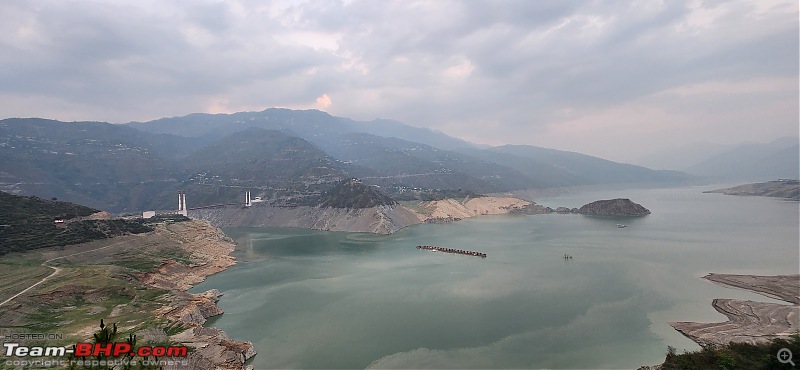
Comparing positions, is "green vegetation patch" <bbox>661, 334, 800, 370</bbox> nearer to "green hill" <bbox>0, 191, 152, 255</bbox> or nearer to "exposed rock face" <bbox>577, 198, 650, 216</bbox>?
"green hill" <bbox>0, 191, 152, 255</bbox>

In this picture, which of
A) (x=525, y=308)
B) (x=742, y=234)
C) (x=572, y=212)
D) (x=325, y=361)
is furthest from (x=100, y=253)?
(x=572, y=212)

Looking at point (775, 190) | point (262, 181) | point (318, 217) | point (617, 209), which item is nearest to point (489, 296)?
point (318, 217)

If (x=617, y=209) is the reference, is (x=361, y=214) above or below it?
above

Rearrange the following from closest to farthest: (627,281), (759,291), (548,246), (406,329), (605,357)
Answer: (605,357), (406,329), (759,291), (627,281), (548,246)

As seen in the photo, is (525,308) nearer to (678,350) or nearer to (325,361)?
(678,350)

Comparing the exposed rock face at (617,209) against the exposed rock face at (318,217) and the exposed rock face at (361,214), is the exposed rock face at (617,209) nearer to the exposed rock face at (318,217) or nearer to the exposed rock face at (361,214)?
the exposed rock face at (361,214)

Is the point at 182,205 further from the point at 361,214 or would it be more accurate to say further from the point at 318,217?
the point at 361,214
